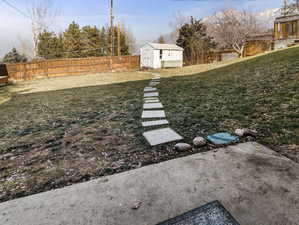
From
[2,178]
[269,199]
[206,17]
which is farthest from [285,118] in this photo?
[206,17]

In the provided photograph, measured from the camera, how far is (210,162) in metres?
1.32

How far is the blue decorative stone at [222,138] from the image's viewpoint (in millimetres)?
1644

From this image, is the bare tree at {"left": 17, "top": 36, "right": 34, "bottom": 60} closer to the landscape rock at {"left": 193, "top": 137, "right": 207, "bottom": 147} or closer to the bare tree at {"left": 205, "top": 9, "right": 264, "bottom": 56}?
the bare tree at {"left": 205, "top": 9, "right": 264, "bottom": 56}

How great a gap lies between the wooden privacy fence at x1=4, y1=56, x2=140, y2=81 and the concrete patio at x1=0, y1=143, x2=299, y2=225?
38.0 feet

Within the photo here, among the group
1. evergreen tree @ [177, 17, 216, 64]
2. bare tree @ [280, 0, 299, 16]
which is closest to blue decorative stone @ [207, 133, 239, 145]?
evergreen tree @ [177, 17, 216, 64]

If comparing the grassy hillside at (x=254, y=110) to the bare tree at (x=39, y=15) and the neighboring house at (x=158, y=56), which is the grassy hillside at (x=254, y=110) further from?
the bare tree at (x=39, y=15)

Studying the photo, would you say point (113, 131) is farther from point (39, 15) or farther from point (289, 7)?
point (289, 7)

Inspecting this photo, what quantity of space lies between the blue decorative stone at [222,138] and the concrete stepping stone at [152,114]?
942mm

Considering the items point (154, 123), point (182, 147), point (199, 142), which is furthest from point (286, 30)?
point (182, 147)

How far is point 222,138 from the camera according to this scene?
1711 mm

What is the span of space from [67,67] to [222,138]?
1170 cm

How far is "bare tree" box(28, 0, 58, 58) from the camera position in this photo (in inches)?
568

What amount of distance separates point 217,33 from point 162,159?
19.9 metres

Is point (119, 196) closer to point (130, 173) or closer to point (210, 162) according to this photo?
point (130, 173)
